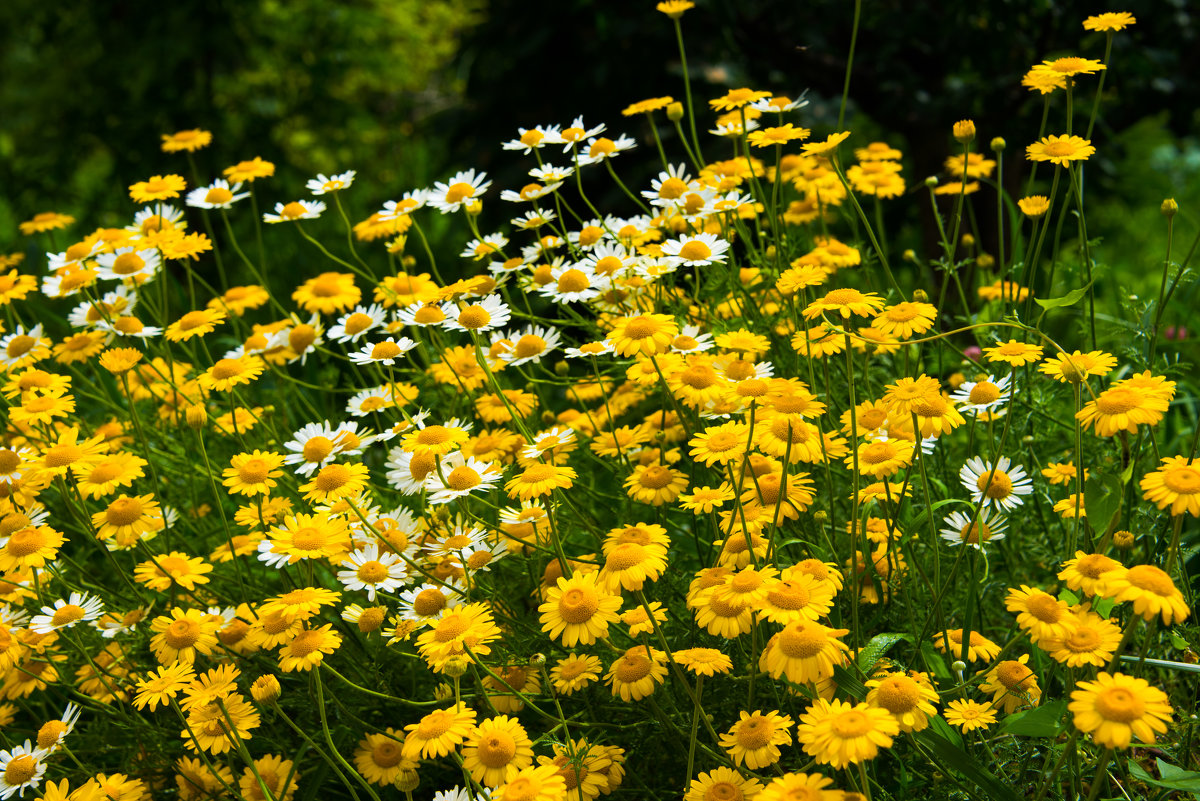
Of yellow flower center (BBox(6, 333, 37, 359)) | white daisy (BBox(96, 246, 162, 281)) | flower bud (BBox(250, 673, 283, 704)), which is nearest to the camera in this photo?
flower bud (BBox(250, 673, 283, 704))

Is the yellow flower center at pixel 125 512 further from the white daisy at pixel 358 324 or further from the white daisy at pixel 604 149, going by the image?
the white daisy at pixel 604 149

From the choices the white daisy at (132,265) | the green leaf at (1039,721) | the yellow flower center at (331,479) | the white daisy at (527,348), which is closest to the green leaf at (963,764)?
the green leaf at (1039,721)

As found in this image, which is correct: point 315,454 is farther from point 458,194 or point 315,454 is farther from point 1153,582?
point 1153,582

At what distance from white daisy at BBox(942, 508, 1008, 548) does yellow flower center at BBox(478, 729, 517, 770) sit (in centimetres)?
80

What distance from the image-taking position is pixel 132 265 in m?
2.51

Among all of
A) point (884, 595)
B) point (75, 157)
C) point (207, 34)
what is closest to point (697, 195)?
point (884, 595)

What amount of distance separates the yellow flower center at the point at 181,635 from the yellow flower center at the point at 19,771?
304 millimetres

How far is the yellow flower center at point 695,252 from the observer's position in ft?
7.03

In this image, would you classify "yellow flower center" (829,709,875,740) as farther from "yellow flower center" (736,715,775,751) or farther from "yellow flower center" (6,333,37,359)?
"yellow flower center" (6,333,37,359)

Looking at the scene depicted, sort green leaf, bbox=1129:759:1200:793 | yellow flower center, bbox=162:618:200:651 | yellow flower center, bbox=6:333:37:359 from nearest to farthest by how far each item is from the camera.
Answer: green leaf, bbox=1129:759:1200:793 → yellow flower center, bbox=162:618:200:651 → yellow flower center, bbox=6:333:37:359

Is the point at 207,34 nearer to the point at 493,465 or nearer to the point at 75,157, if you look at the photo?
the point at 75,157

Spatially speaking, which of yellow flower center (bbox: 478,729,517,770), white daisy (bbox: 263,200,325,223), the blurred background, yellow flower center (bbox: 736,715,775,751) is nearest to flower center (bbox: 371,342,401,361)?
white daisy (bbox: 263,200,325,223)

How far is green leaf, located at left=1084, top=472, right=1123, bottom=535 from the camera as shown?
1471 millimetres

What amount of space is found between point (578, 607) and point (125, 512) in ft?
3.00
